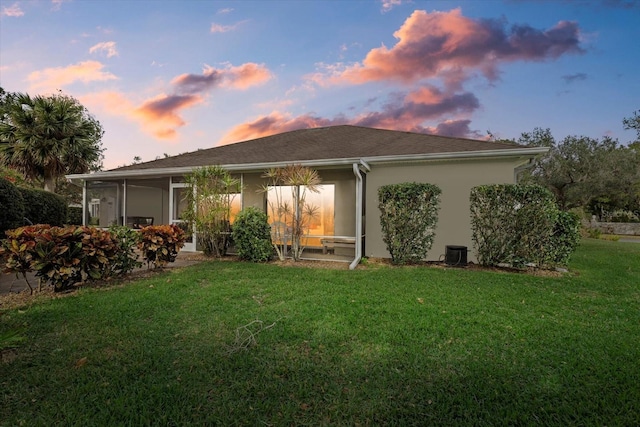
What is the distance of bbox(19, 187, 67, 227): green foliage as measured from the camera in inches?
427

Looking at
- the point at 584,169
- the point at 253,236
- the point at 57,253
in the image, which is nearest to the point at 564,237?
the point at 253,236

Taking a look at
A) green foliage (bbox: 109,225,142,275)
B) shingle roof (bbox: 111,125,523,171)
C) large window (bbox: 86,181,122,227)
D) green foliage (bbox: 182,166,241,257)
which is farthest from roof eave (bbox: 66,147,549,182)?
green foliage (bbox: 109,225,142,275)

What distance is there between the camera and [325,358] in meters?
2.81

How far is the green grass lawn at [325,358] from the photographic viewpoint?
Answer: 2.09m

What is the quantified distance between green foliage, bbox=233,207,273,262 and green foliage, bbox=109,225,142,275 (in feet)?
8.43

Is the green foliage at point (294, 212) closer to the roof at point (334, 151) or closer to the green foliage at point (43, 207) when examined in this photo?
the roof at point (334, 151)

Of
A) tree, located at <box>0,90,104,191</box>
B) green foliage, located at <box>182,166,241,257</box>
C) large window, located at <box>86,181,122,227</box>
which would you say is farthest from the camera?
tree, located at <box>0,90,104,191</box>

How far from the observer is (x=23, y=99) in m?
14.8

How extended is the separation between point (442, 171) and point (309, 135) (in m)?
6.42

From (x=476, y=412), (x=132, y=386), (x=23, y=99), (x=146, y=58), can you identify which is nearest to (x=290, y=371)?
(x=132, y=386)

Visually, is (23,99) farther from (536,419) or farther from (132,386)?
(536,419)

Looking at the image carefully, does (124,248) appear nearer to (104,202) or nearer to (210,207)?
(210,207)

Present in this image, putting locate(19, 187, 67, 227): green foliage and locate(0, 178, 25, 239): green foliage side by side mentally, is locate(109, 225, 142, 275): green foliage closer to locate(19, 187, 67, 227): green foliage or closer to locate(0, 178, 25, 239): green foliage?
locate(0, 178, 25, 239): green foliage

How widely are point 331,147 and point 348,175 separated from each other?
147cm
